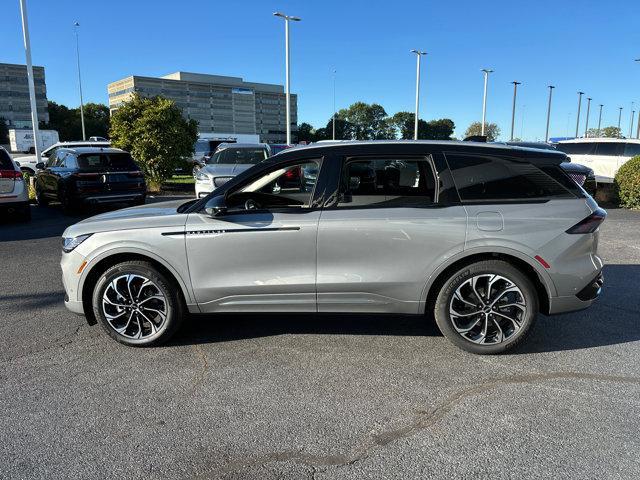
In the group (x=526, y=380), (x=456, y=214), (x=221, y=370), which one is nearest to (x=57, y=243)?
(x=221, y=370)

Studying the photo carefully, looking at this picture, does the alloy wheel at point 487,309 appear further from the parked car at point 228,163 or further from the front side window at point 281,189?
the parked car at point 228,163

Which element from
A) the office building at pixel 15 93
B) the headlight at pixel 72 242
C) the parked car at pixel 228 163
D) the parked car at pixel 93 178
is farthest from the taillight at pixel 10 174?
the office building at pixel 15 93

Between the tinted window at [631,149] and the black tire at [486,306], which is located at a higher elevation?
the tinted window at [631,149]

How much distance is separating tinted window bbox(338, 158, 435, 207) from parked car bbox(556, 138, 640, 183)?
16107mm

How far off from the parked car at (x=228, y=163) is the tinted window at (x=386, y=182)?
835 centimetres

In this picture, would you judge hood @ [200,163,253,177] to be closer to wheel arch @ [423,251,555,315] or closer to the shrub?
wheel arch @ [423,251,555,315]

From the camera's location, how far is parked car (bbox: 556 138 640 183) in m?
17.4

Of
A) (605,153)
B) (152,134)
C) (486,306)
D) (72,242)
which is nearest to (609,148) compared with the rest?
(605,153)

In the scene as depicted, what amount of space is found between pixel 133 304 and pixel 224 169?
8.67 meters

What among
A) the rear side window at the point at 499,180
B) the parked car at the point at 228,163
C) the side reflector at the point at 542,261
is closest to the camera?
the side reflector at the point at 542,261

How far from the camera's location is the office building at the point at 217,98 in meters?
112

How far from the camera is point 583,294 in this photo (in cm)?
394

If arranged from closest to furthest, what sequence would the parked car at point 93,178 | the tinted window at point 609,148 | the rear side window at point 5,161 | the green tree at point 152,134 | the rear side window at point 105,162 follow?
1. the rear side window at point 5,161
2. the parked car at point 93,178
3. the rear side window at point 105,162
4. the green tree at point 152,134
5. the tinted window at point 609,148

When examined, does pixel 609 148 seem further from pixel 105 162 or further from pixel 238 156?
pixel 105 162
